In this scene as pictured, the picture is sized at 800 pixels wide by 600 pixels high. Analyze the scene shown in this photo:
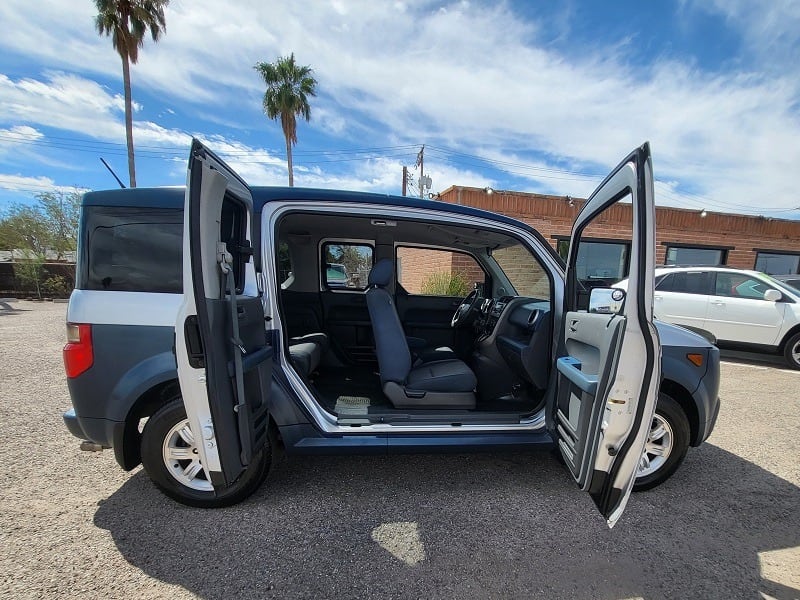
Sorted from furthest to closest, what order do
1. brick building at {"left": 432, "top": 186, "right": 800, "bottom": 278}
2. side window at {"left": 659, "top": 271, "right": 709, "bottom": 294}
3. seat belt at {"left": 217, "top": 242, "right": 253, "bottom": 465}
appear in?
brick building at {"left": 432, "top": 186, "right": 800, "bottom": 278}
side window at {"left": 659, "top": 271, "right": 709, "bottom": 294}
seat belt at {"left": 217, "top": 242, "right": 253, "bottom": 465}

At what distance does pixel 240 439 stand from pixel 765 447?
4.14 meters

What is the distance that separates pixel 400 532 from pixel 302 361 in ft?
4.24

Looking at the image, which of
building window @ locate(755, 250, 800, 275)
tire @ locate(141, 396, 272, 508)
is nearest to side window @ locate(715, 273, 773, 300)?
tire @ locate(141, 396, 272, 508)

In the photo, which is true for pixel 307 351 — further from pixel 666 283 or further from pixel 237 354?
pixel 666 283

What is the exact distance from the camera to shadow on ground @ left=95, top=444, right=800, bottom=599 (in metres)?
1.76

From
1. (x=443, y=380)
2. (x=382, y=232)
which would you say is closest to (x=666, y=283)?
(x=382, y=232)

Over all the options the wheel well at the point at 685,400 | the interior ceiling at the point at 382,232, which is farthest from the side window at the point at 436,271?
the wheel well at the point at 685,400

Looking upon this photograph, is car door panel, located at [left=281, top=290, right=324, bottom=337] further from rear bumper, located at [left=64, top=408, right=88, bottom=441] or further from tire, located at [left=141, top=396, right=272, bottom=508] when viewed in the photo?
rear bumper, located at [left=64, top=408, right=88, bottom=441]

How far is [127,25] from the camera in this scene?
12086mm

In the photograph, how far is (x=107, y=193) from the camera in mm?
2072

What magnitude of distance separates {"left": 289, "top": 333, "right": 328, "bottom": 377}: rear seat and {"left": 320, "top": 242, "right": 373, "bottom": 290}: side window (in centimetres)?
82

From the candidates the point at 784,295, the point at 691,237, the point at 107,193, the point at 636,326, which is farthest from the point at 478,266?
the point at 691,237

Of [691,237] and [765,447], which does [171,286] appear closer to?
[765,447]

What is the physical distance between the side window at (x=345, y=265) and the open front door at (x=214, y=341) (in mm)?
2263
